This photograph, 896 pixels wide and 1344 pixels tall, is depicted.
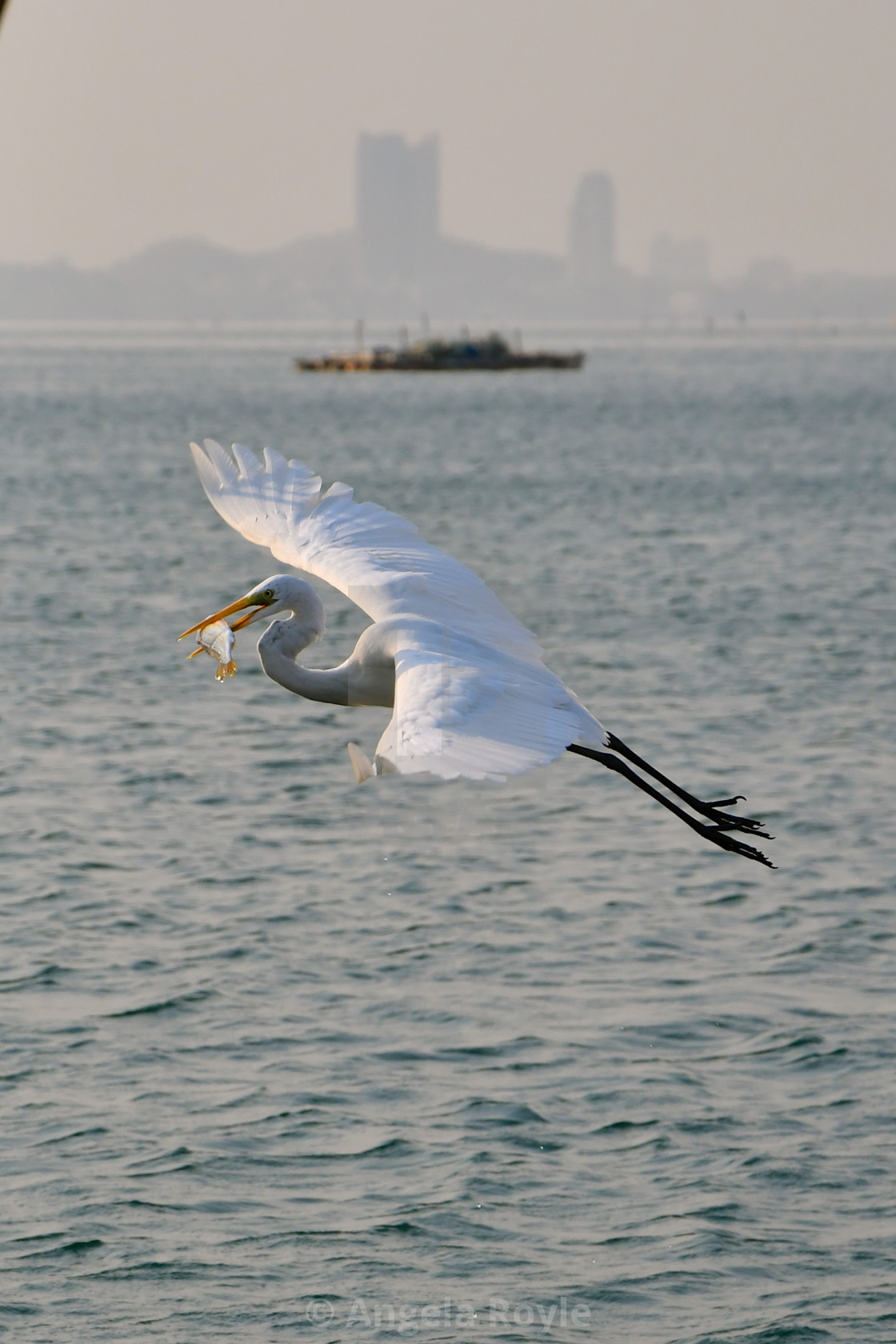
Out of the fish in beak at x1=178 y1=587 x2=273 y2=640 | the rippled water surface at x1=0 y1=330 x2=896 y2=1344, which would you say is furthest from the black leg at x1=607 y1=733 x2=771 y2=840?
the rippled water surface at x1=0 y1=330 x2=896 y2=1344

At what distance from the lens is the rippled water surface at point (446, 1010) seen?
11930 millimetres

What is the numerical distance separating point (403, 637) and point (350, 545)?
1260mm

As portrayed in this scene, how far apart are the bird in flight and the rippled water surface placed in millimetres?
3322

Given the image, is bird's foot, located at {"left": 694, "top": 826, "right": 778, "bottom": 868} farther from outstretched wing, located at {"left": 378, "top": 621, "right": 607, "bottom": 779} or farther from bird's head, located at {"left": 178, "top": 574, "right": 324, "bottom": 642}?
bird's head, located at {"left": 178, "top": 574, "right": 324, "bottom": 642}

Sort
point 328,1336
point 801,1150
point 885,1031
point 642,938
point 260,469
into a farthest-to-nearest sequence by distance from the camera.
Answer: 1. point 642,938
2. point 885,1031
3. point 801,1150
4. point 328,1336
5. point 260,469

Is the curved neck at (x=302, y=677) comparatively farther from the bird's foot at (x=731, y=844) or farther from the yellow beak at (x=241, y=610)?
the bird's foot at (x=731, y=844)

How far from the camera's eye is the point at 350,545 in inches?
383

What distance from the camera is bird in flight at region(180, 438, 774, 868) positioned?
7.25 metres

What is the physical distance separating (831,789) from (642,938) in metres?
5.45

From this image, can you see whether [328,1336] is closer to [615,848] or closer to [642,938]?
[642,938]

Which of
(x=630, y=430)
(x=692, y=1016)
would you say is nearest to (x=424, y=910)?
(x=692, y=1016)

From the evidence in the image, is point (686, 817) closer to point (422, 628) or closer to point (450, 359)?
point (422, 628)

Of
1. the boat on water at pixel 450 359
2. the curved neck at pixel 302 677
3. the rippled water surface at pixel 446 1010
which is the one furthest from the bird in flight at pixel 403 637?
the boat on water at pixel 450 359

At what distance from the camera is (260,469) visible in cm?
1001
